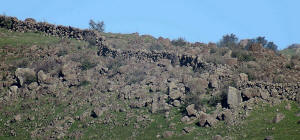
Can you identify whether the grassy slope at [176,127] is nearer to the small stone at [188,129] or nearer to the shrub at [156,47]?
the small stone at [188,129]

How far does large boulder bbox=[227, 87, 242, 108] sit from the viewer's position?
1195 inches

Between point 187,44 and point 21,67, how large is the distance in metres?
19.0

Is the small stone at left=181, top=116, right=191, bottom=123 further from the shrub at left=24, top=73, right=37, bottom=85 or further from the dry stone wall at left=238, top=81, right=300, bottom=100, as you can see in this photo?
the shrub at left=24, top=73, right=37, bottom=85

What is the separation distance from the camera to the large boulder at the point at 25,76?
3634cm

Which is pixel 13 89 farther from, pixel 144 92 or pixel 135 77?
pixel 144 92

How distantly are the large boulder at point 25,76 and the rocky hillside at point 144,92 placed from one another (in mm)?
92

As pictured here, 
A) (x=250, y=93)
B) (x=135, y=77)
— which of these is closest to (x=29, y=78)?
(x=135, y=77)

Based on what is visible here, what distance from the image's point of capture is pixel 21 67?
131 ft

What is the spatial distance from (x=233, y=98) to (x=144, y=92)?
779 centimetres

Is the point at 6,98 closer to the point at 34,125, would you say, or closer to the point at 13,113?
the point at 13,113

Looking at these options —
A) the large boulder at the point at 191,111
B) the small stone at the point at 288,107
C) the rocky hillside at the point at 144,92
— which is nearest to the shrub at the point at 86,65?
the rocky hillside at the point at 144,92

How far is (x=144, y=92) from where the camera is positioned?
34.1m

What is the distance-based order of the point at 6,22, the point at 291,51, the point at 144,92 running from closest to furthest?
the point at 144,92
the point at 6,22
the point at 291,51

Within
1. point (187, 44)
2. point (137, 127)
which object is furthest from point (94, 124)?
point (187, 44)
